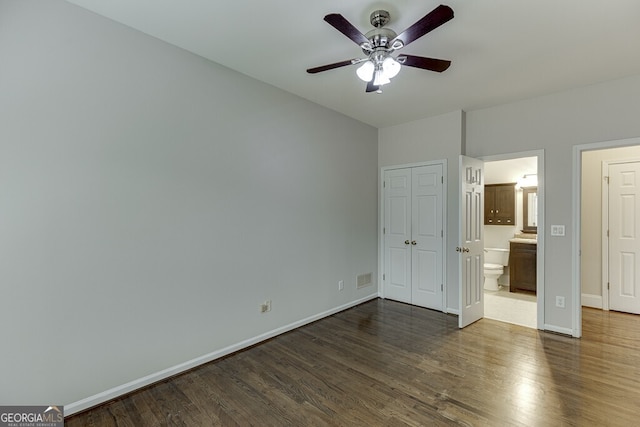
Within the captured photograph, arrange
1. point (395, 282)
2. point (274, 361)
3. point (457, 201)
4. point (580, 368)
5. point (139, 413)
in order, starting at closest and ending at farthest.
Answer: point (139, 413), point (580, 368), point (274, 361), point (457, 201), point (395, 282)

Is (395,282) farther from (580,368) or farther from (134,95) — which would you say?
(134,95)

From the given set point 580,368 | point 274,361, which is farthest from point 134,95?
point 580,368

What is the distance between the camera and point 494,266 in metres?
5.10

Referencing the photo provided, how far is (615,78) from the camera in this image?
2945 mm

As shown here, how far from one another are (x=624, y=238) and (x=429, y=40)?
157 inches

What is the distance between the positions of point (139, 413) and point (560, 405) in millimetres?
2942

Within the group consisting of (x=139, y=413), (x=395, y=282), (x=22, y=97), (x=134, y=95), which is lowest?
(x=139, y=413)

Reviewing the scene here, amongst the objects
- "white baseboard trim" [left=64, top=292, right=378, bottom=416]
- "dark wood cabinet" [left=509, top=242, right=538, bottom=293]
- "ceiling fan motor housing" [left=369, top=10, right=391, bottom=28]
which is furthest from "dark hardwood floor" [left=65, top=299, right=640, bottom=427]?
"ceiling fan motor housing" [left=369, top=10, right=391, bottom=28]

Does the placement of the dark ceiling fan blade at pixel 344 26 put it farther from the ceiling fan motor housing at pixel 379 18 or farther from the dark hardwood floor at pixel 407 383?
the dark hardwood floor at pixel 407 383

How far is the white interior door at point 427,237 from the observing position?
3990 mm

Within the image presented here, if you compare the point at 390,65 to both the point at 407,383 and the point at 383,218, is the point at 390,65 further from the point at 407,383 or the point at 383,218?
the point at 383,218

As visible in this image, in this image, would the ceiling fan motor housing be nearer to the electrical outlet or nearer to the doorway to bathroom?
the electrical outlet

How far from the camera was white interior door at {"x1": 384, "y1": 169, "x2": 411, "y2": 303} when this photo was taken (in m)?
4.31

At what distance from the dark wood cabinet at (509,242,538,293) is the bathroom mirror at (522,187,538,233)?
566 millimetres
